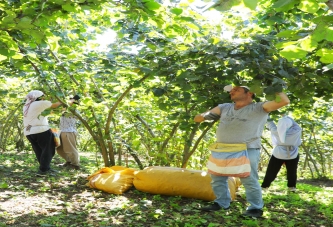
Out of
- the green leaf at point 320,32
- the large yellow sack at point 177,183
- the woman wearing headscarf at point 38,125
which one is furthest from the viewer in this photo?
the woman wearing headscarf at point 38,125

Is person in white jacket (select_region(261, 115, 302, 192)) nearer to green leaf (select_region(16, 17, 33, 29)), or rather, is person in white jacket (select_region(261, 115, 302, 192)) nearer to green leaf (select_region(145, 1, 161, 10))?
green leaf (select_region(145, 1, 161, 10))

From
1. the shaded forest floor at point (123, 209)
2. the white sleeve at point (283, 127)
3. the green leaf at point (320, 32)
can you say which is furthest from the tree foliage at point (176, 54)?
the shaded forest floor at point (123, 209)

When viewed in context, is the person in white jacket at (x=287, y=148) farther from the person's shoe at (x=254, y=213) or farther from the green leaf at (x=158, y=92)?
the green leaf at (x=158, y=92)

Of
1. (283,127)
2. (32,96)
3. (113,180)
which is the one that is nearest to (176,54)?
(113,180)

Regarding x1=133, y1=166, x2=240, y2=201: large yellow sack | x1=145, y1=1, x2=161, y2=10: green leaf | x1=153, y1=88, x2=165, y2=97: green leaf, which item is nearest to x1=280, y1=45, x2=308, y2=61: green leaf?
x1=145, y1=1, x2=161, y2=10: green leaf

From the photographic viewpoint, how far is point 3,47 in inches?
92.3

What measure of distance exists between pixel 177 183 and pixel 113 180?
907 mm

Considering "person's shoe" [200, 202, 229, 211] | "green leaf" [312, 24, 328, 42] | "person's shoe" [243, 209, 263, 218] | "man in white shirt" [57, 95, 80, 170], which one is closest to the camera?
"green leaf" [312, 24, 328, 42]

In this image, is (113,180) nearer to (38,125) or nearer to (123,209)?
(123,209)

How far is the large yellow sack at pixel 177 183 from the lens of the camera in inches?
165

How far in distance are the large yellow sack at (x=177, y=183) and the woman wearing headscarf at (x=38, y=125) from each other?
1.99 metres

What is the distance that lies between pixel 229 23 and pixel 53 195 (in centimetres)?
394

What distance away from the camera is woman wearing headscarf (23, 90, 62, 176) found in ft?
18.0

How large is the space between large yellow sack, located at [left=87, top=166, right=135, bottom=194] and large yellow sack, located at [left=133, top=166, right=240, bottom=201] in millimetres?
151
